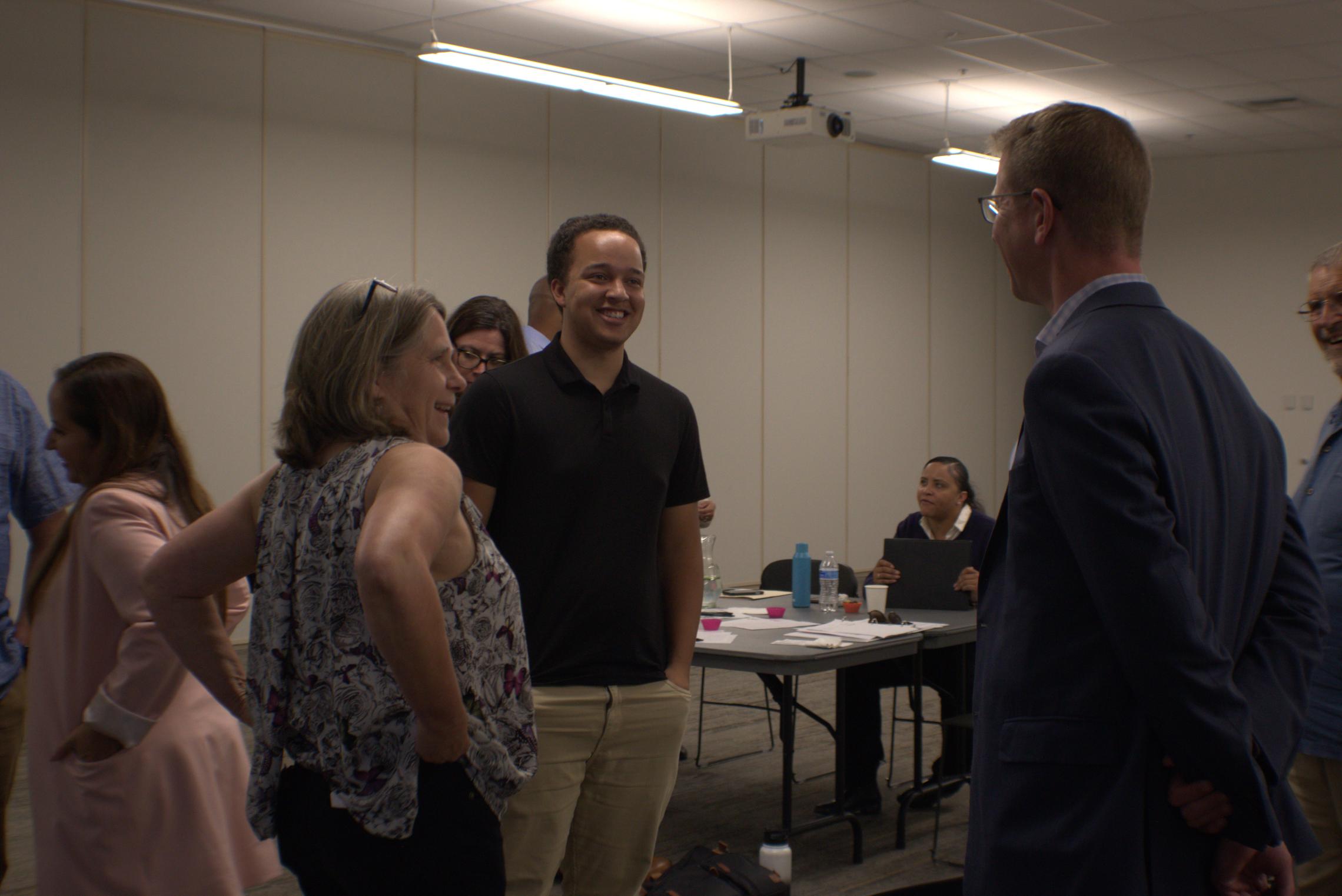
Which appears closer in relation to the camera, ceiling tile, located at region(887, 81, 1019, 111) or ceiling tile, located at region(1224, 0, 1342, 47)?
ceiling tile, located at region(1224, 0, 1342, 47)

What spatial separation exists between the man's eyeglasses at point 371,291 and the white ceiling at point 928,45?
18.4 ft

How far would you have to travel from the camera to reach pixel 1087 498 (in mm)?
1310

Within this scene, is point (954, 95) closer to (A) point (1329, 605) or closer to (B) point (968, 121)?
(B) point (968, 121)

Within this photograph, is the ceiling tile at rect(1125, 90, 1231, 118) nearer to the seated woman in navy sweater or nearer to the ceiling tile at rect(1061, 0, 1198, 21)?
the ceiling tile at rect(1061, 0, 1198, 21)

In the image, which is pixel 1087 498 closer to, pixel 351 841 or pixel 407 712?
pixel 407 712

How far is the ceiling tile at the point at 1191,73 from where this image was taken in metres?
8.21

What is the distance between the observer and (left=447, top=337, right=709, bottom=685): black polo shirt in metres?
2.37

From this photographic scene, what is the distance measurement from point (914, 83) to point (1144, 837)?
8.09 meters

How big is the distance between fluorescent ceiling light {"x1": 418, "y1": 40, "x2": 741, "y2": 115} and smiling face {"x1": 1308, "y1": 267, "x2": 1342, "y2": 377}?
15.1 feet

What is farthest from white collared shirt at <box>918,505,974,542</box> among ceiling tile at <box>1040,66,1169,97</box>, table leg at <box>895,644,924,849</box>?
ceiling tile at <box>1040,66,1169,97</box>

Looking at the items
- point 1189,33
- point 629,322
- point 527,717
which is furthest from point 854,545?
point 527,717

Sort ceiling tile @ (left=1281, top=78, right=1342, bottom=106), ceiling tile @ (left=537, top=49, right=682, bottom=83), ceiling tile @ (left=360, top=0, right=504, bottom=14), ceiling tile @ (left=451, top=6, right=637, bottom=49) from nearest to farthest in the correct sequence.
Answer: ceiling tile @ (left=360, top=0, right=504, bottom=14), ceiling tile @ (left=451, top=6, right=637, bottom=49), ceiling tile @ (left=537, top=49, right=682, bottom=83), ceiling tile @ (left=1281, top=78, right=1342, bottom=106)

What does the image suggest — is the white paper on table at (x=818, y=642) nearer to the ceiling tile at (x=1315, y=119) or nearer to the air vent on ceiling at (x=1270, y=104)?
the air vent on ceiling at (x=1270, y=104)

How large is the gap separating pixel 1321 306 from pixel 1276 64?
6715 mm
